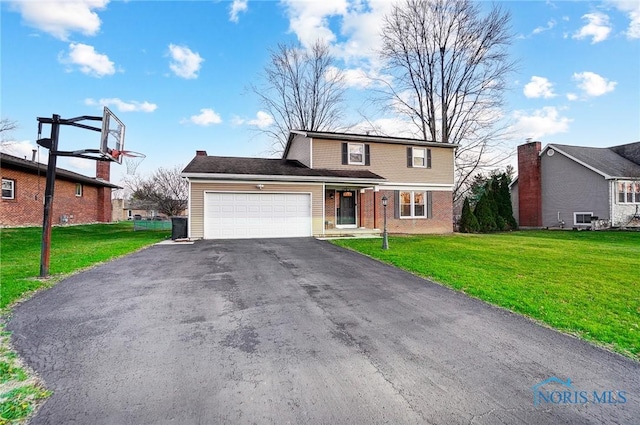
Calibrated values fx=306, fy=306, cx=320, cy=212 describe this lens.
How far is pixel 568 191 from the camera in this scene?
21.9 meters

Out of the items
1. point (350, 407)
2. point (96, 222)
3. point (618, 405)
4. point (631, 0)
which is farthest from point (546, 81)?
point (96, 222)

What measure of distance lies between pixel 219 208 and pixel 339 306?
9.64m

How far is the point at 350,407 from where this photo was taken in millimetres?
2299

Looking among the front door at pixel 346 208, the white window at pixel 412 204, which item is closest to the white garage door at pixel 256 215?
the front door at pixel 346 208

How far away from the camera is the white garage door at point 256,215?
1297 centimetres

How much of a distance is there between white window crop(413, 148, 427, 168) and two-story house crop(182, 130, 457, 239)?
57 millimetres

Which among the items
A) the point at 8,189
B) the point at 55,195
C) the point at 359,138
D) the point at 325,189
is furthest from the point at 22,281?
the point at 55,195

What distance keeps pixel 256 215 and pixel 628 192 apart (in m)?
24.5

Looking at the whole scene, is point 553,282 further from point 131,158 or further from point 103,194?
point 103,194

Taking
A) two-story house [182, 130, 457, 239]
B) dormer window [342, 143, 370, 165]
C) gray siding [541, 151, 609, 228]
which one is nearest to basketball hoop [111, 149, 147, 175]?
two-story house [182, 130, 457, 239]

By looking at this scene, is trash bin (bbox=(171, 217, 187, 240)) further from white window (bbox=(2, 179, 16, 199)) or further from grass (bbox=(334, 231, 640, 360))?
white window (bbox=(2, 179, 16, 199))

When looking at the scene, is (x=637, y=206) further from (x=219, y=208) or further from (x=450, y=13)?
(x=219, y=208)

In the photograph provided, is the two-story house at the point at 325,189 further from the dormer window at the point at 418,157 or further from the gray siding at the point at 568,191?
→ the gray siding at the point at 568,191

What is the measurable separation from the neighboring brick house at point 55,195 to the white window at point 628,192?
35.2m
